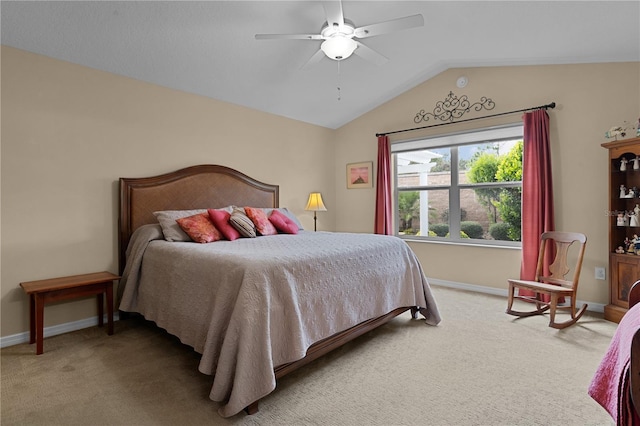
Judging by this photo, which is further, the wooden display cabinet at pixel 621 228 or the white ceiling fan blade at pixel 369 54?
the wooden display cabinet at pixel 621 228

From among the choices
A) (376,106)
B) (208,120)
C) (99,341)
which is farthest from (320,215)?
(99,341)

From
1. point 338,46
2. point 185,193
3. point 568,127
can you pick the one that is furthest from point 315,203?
point 568,127

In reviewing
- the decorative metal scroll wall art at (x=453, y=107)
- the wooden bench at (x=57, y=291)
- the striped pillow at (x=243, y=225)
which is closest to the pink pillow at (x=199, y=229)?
the striped pillow at (x=243, y=225)

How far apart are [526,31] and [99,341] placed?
4658mm

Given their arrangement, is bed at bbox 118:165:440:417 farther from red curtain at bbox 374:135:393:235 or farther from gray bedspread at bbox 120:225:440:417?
red curtain at bbox 374:135:393:235

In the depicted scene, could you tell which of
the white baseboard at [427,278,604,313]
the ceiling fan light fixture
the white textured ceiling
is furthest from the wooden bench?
the white baseboard at [427,278,604,313]

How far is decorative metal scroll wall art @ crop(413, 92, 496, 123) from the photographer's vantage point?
4.09 m

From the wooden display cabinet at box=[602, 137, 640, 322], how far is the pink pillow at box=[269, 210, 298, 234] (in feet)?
10.3

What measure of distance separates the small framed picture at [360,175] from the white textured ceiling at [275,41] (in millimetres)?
1505

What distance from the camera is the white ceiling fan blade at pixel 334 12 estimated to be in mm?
2231

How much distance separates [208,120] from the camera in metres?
3.95

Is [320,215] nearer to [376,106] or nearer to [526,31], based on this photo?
[376,106]

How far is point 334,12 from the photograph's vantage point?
233 cm

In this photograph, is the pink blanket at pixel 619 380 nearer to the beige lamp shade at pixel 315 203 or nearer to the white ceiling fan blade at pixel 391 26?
the white ceiling fan blade at pixel 391 26
